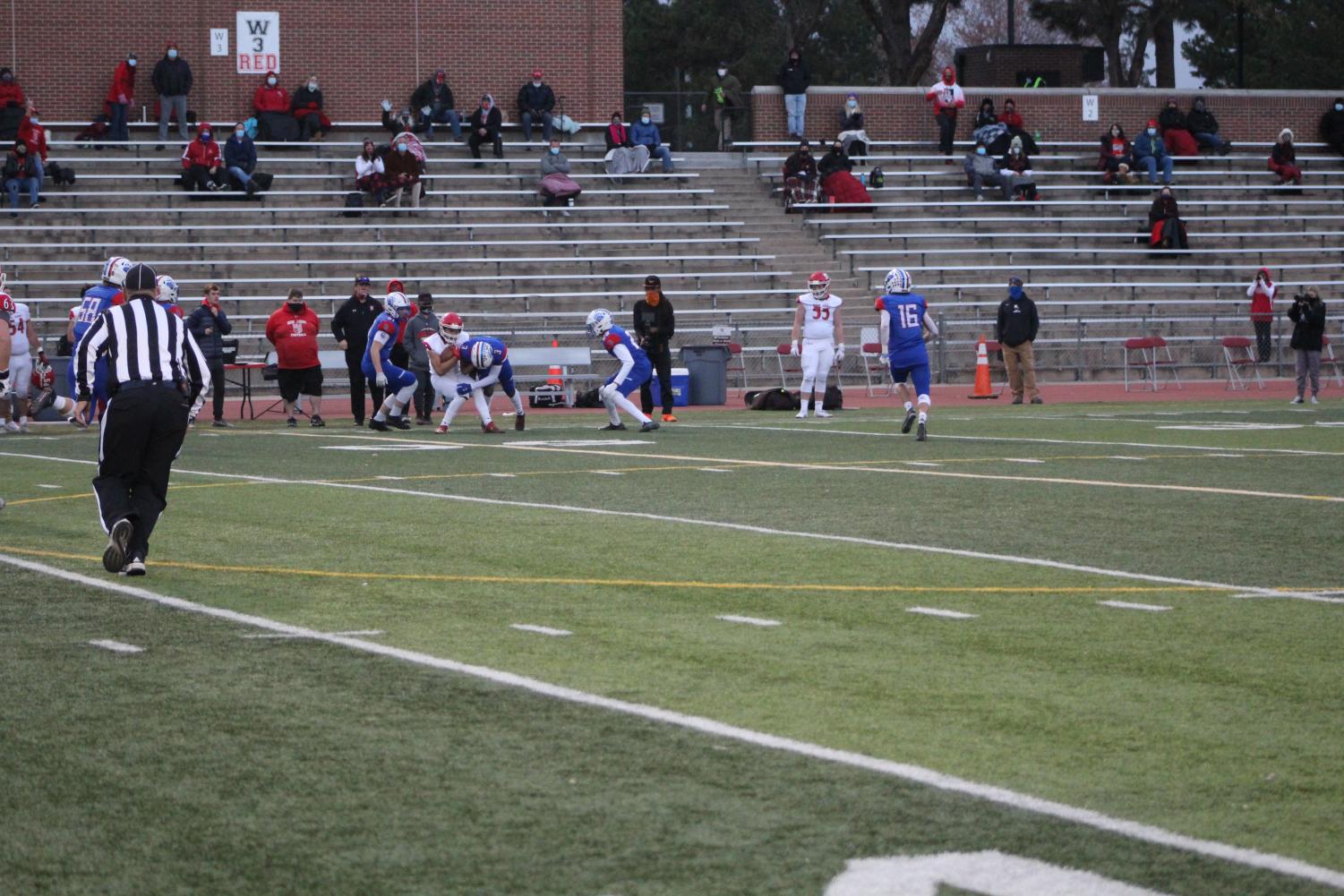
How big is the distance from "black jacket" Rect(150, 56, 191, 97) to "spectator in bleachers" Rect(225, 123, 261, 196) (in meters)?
2.54

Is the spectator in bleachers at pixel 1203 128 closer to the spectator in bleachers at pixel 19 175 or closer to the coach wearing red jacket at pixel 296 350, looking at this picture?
the spectator in bleachers at pixel 19 175

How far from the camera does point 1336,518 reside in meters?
12.7

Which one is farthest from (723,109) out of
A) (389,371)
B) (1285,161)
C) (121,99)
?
(389,371)

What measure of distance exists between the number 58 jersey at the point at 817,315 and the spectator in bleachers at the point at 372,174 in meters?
14.7

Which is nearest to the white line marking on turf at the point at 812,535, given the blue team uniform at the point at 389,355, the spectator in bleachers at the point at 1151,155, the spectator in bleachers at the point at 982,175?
the blue team uniform at the point at 389,355

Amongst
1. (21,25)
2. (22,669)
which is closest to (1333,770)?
(22,669)

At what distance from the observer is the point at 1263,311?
3612 centimetres

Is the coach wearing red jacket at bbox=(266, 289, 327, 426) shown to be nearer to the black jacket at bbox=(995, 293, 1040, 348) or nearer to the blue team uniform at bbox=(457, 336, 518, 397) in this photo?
the blue team uniform at bbox=(457, 336, 518, 397)

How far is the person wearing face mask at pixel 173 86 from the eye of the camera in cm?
3825

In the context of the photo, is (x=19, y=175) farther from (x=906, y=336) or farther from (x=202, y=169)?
(x=906, y=336)

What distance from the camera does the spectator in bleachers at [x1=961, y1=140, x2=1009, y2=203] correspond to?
40.1 metres

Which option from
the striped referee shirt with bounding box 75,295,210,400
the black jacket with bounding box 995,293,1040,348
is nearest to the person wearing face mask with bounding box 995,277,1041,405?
the black jacket with bounding box 995,293,1040,348

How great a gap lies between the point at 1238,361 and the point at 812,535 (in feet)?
78.5

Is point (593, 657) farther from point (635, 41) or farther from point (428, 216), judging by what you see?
point (635, 41)
